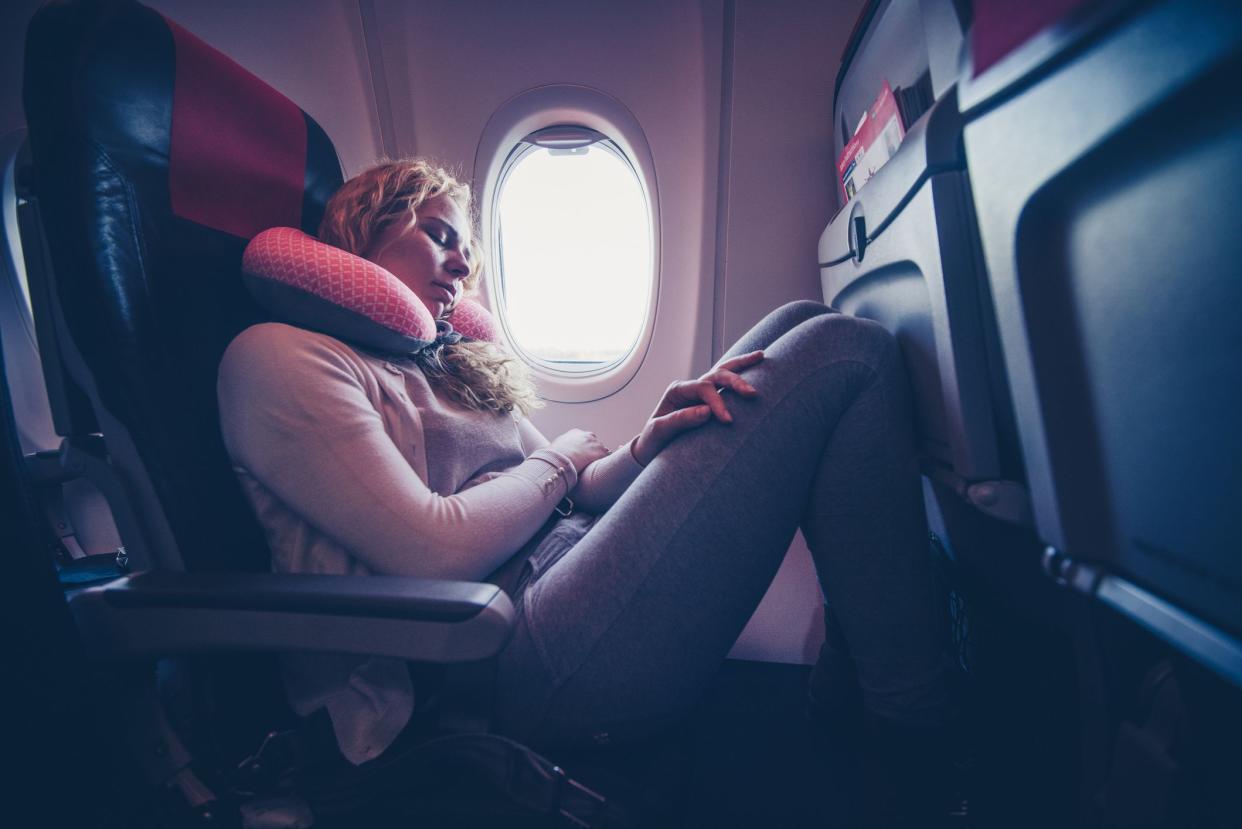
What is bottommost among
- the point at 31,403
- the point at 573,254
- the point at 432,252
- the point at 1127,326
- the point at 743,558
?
the point at 743,558

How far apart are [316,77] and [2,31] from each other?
3.90 ft

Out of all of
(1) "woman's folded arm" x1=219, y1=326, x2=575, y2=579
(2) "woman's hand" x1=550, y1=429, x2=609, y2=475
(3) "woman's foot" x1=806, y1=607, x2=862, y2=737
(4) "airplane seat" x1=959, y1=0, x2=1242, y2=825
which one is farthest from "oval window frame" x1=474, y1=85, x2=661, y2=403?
(4) "airplane seat" x1=959, y1=0, x2=1242, y2=825

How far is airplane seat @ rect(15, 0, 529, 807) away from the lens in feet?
2.12

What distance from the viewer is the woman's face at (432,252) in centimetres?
120

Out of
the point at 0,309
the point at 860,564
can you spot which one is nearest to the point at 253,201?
the point at 860,564

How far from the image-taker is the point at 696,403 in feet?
3.22

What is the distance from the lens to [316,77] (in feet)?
6.28

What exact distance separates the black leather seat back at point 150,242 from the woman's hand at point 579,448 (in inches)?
23.4

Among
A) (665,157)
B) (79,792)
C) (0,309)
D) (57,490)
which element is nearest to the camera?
(79,792)

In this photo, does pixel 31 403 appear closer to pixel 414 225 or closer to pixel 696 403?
pixel 414 225

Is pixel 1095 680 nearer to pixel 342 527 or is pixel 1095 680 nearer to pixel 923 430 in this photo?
pixel 923 430

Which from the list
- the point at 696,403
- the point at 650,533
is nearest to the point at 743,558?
the point at 650,533

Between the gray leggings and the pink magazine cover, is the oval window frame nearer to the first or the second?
the pink magazine cover

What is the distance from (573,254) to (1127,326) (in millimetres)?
1755
